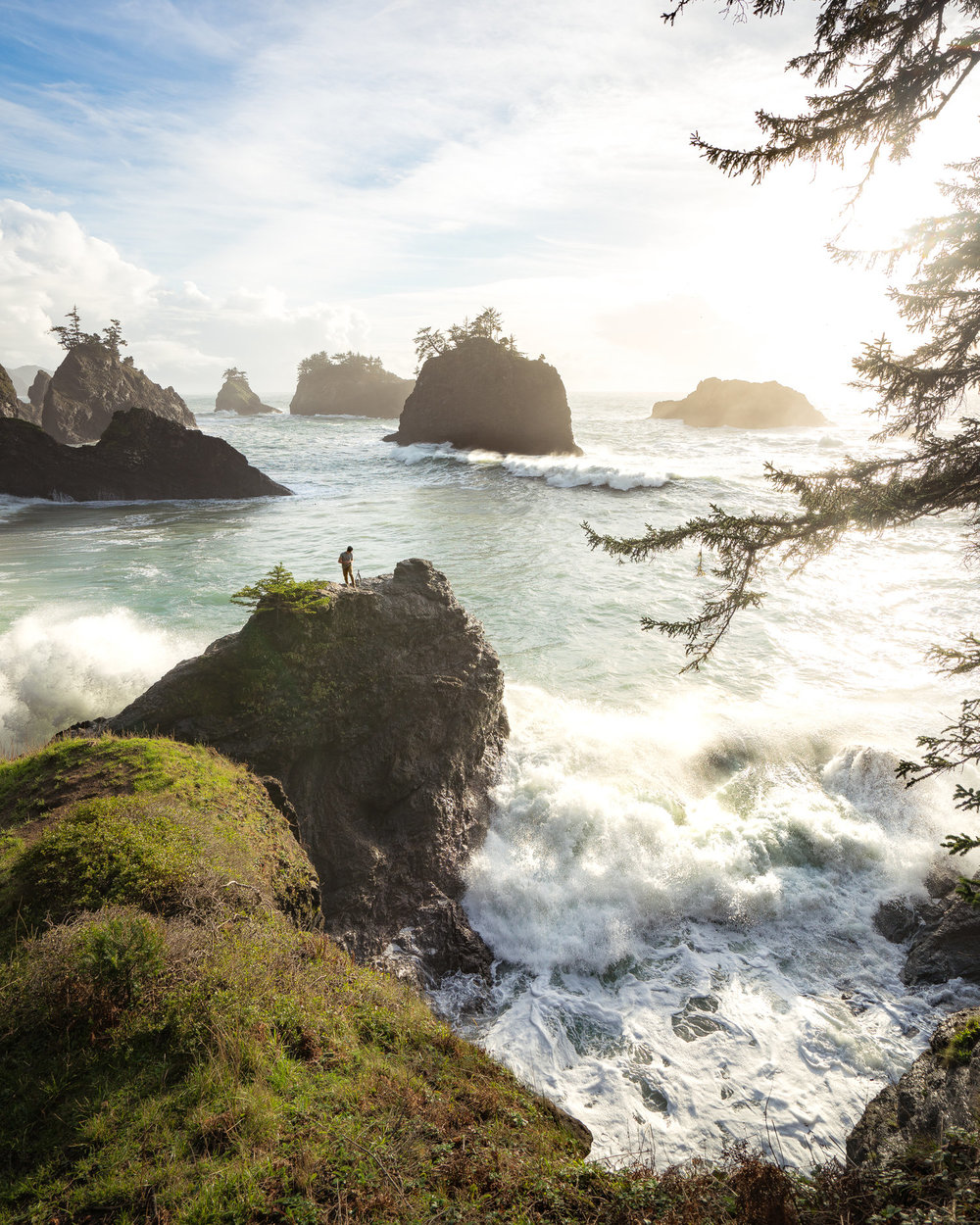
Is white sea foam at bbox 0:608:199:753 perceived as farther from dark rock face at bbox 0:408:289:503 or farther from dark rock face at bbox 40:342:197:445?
dark rock face at bbox 40:342:197:445

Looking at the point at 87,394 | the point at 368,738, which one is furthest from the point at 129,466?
the point at 87,394

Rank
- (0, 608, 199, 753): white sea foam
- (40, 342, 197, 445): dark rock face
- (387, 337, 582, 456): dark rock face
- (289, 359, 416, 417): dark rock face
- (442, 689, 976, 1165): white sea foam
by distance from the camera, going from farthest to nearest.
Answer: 1. (289, 359, 416, 417): dark rock face
2. (40, 342, 197, 445): dark rock face
3. (387, 337, 582, 456): dark rock face
4. (0, 608, 199, 753): white sea foam
5. (442, 689, 976, 1165): white sea foam

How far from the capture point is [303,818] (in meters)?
8.59

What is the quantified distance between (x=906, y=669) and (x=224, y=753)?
1661 cm

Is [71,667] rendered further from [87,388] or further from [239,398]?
[239,398]

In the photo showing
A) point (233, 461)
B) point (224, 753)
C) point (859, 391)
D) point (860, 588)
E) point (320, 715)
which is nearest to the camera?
point (859, 391)

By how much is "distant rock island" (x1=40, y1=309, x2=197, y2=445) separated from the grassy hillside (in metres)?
70.3

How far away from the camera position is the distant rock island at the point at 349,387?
105 m

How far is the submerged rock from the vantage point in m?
118

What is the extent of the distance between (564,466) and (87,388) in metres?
58.5

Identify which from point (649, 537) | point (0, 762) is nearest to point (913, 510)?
point (649, 537)

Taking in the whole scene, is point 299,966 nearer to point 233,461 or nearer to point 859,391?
point 859,391

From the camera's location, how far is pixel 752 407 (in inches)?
3361

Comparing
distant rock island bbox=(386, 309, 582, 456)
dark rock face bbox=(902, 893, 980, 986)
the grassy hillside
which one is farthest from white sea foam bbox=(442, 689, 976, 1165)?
distant rock island bbox=(386, 309, 582, 456)
